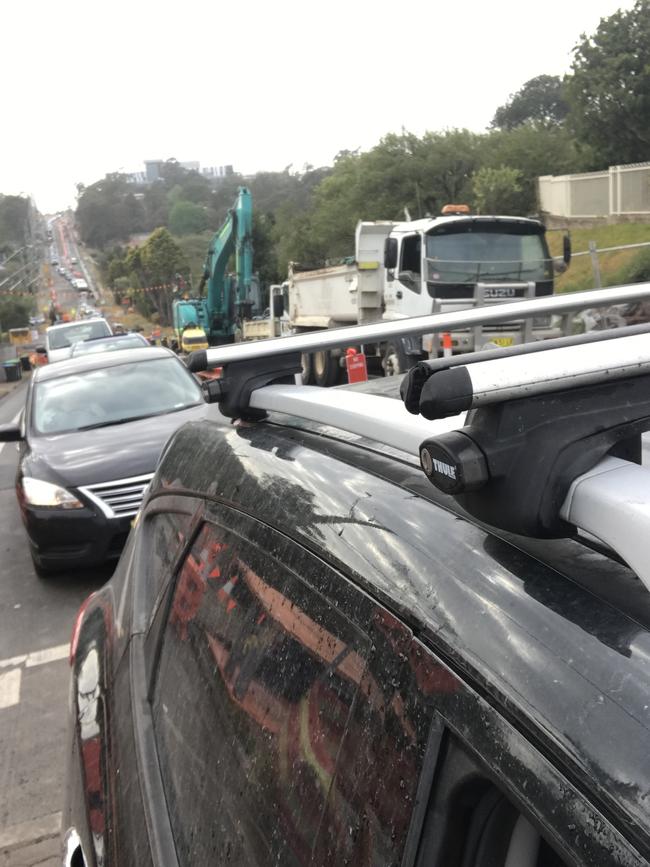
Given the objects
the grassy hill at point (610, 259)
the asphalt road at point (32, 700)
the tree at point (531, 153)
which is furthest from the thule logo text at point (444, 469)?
the tree at point (531, 153)

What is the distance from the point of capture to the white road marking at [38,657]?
478 centimetres

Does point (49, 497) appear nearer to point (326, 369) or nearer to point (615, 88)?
point (326, 369)

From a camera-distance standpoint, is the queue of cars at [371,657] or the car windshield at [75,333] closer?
the queue of cars at [371,657]

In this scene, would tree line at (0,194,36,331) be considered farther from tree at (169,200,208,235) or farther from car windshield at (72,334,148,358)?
car windshield at (72,334,148,358)

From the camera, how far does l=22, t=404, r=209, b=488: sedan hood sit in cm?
589

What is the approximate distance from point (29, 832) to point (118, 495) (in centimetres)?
284

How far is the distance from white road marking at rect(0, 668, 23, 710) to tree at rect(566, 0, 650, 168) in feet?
146

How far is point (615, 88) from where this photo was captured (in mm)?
42531

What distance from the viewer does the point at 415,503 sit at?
117 centimetres

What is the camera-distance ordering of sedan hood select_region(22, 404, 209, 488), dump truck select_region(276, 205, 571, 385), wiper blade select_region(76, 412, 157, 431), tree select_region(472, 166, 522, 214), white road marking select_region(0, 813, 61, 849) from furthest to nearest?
tree select_region(472, 166, 522, 214), dump truck select_region(276, 205, 571, 385), wiper blade select_region(76, 412, 157, 431), sedan hood select_region(22, 404, 209, 488), white road marking select_region(0, 813, 61, 849)

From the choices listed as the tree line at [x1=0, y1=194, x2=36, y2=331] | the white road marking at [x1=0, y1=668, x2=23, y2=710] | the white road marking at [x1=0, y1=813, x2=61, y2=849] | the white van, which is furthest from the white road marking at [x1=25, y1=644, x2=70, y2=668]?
the tree line at [x1=0, y1=194, x2=36, y2=331]

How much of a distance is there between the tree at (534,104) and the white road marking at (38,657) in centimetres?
9018

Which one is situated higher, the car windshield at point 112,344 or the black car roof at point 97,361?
the black car roof at point 97,361

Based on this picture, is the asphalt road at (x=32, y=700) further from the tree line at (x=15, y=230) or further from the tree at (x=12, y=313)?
the tree line at (x=15, y=230)
